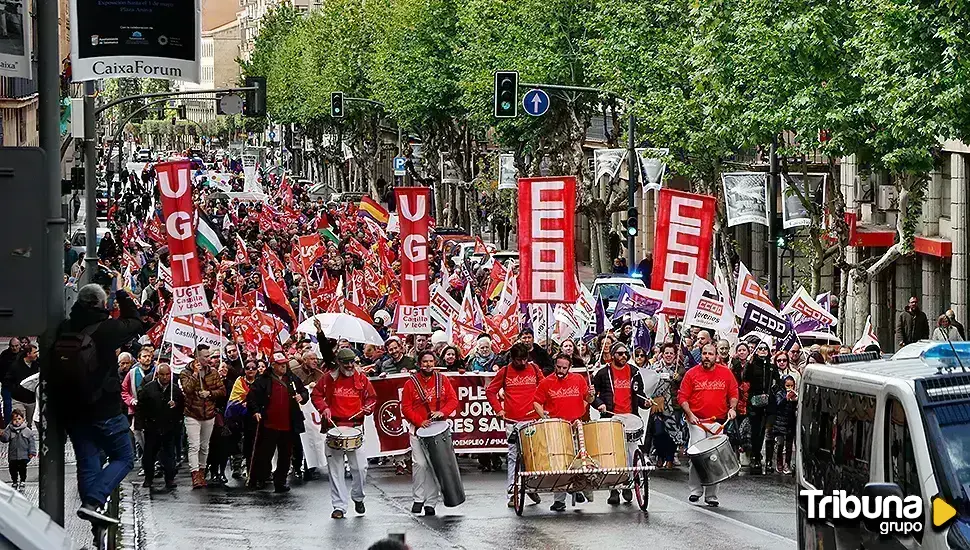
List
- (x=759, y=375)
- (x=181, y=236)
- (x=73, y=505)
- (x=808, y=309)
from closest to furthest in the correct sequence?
(x=73, y=505), (x=759, y=375), (x=181, y=236), (x=808, y=309)

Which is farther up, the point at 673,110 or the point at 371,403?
the point at 673,110

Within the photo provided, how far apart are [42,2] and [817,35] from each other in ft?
69.8

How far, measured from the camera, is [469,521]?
55.5 ft

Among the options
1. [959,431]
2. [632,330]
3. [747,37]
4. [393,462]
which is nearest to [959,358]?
[959,431]

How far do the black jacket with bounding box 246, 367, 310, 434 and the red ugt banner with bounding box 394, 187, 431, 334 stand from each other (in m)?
4.93

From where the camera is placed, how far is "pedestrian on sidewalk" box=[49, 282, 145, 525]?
10.3 meters

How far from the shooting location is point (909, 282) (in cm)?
3975

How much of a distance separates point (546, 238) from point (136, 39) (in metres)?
7.78

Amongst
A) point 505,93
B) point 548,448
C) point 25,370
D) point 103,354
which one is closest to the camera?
point 103,354

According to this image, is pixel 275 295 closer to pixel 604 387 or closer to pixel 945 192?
pixel 604 387

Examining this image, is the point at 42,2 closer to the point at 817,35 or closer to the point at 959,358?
the point at 959,358

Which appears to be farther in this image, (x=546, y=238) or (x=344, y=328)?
(x=344, y=328)

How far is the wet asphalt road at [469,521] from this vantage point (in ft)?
50.5

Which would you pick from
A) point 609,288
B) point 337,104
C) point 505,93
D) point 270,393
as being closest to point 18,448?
point 270,393
